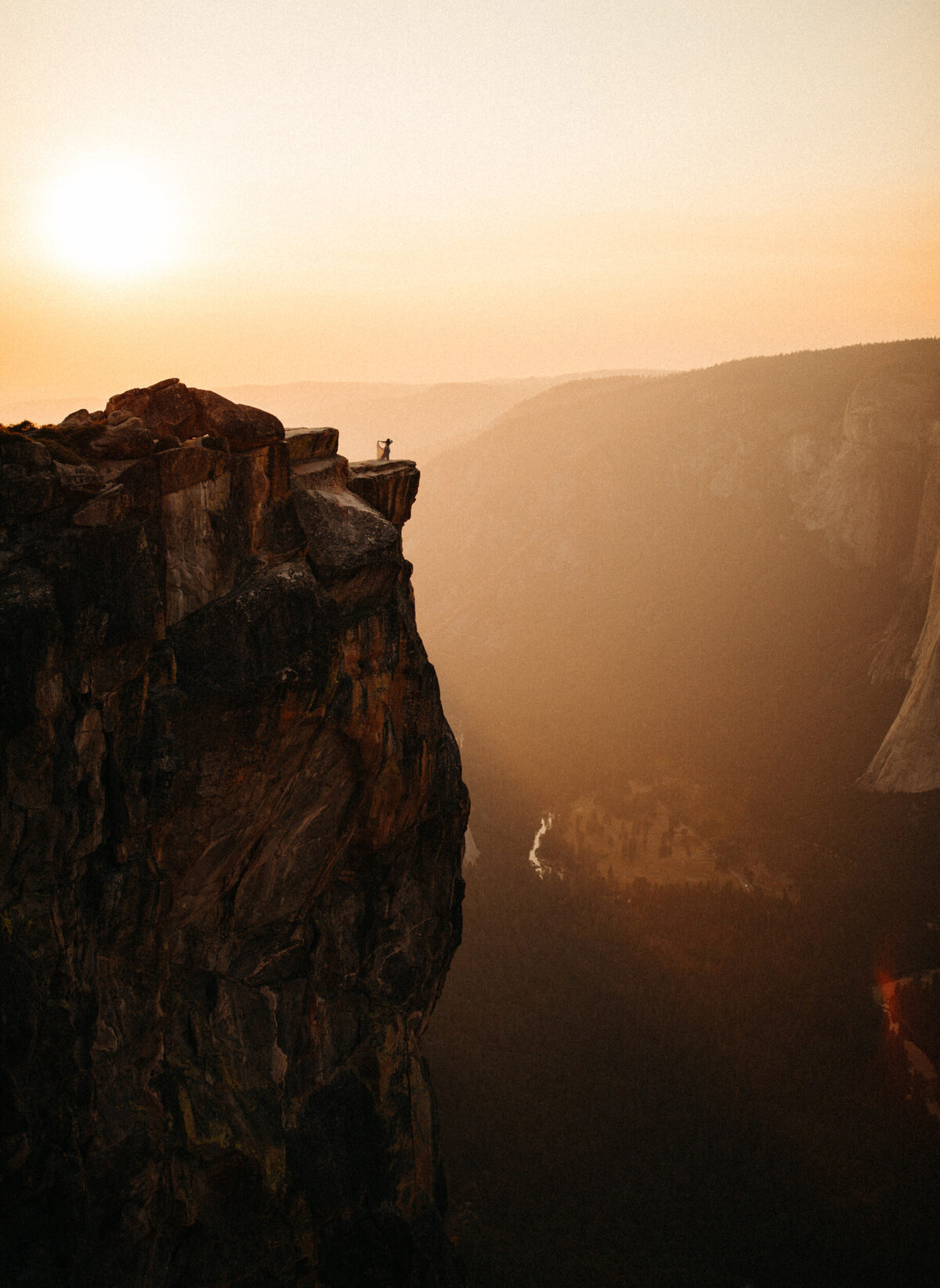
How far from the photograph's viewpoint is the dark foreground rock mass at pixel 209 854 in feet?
53.7

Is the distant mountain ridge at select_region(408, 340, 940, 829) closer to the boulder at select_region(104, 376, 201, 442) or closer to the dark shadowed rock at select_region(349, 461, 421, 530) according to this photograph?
the dark shadowed rock at select_region(349, 461, 421, 530)

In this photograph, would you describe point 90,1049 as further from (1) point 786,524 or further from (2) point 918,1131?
(1) point 786,524

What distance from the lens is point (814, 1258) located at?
3284cm

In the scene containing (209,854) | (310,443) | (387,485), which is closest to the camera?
(209,854)

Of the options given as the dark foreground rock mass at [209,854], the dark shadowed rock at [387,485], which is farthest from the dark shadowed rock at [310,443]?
the dark shadowed rock at [387,485]

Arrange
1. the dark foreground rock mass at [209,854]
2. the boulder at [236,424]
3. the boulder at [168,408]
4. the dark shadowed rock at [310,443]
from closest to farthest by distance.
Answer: the dark foreground rock mass at [209,854], the boulder at [236,424], the boulder at [168,408], the dark shadowed rock at [310,443]

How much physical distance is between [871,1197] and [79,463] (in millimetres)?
41415

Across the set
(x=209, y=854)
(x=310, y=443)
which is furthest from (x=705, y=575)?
(x=209, y=854)

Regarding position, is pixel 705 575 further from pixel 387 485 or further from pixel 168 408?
pixel 168 408

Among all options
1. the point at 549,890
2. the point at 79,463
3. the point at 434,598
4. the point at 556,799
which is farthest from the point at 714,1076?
the point at 434,598

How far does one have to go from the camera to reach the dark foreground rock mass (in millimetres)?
16375

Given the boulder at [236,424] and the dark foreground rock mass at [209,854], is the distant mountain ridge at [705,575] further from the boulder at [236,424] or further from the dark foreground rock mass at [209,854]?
the boulder at [236,424]

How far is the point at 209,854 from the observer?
19.4 m

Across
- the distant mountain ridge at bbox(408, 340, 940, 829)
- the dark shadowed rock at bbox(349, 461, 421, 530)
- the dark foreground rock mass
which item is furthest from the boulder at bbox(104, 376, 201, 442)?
the distant mountain ridge at bbox(408, 340, 940, 829)
